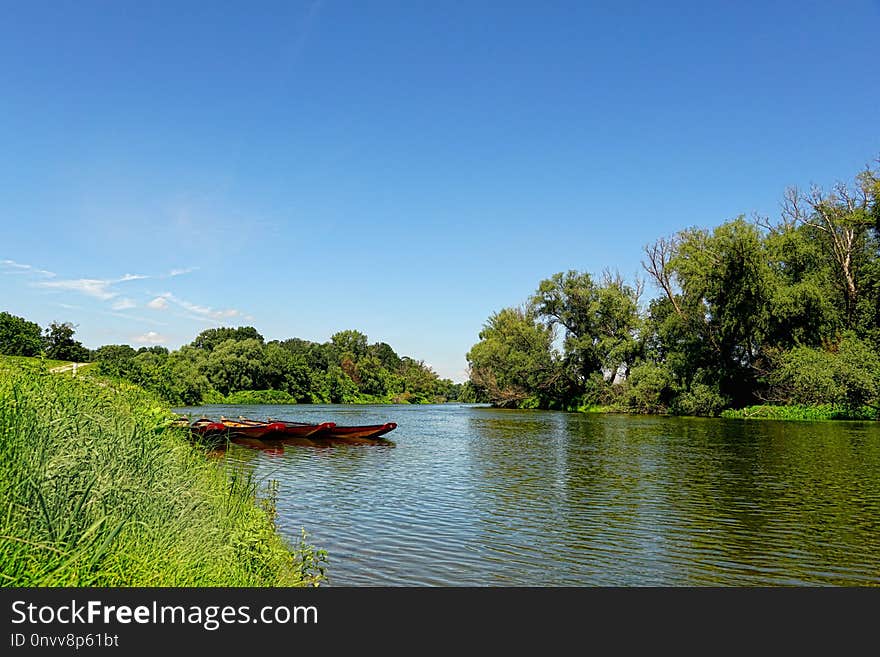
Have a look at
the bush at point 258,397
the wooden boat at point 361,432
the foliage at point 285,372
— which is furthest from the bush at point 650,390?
the bush at point 258,397

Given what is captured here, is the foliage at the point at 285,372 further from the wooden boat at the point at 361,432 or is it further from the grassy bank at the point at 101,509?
the grassy bank at the point at 101,509

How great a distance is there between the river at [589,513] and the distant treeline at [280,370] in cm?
2172

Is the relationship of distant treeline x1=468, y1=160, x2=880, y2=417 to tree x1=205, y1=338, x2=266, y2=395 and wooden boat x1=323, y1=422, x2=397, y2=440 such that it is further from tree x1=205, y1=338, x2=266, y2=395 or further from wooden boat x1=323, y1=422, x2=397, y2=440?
tree x1=205, y1=338, x2=266, y2=395

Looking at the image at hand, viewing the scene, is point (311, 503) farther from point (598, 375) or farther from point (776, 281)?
point (598, 375)

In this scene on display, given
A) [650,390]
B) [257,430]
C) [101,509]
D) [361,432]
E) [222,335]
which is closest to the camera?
[101,509]

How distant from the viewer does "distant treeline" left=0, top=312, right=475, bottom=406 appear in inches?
3024

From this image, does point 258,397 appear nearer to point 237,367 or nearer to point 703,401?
point 237,367

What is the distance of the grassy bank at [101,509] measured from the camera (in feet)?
15.1

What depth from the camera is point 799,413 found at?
39.4 meters

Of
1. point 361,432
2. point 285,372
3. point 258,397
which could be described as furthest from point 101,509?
point 285,372

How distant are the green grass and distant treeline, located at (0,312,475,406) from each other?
3730 cm

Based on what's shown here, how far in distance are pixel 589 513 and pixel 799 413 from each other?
1290 inches

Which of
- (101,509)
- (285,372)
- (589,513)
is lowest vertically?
(589,513)

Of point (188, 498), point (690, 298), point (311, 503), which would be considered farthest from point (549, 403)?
point (188, 498)
